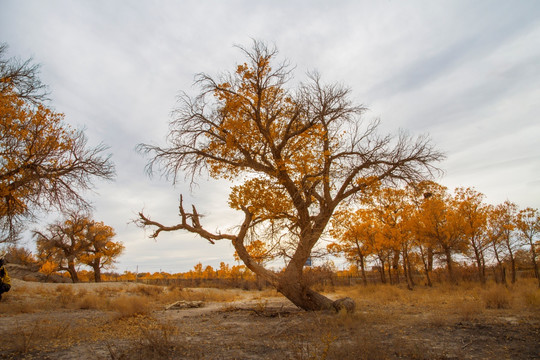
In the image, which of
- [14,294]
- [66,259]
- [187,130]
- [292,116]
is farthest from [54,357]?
[66,259]

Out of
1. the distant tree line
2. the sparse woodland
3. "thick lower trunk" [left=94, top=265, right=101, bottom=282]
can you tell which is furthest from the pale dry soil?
"thick lower trunk" [left=94, top=265, right=101, bottom=282]

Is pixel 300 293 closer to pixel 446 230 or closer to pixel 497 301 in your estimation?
pixel 497 301

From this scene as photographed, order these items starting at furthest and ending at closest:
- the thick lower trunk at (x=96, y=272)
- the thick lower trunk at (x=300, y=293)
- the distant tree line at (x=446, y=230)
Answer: the thick lower trunk at (x=96, y=272) → the distant tree line at (x=446, y=230) → the thick lower trunk at (x=300, y=293)

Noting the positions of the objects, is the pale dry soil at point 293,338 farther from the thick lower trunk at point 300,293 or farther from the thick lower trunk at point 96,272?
the thick lower trunk at point 96,272

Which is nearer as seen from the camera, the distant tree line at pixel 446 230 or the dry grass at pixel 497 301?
the dry grass at pixel 497 301

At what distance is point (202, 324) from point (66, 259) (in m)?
32.0

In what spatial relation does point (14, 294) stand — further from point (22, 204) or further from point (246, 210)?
point (246, 210)

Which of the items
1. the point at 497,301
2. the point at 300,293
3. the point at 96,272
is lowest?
the point at 497,301

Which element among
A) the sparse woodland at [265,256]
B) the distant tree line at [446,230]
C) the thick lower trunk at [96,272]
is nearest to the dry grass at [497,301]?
the sparse woodland at [265,256]

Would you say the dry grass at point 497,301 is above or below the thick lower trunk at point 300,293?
below

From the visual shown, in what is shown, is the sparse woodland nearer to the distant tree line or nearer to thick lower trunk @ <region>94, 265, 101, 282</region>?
the distant tree line

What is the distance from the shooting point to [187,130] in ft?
39.3

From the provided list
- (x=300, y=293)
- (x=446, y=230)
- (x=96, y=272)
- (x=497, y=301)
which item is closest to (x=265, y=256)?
(x=300, y=293)

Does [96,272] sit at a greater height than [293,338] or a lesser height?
greater
